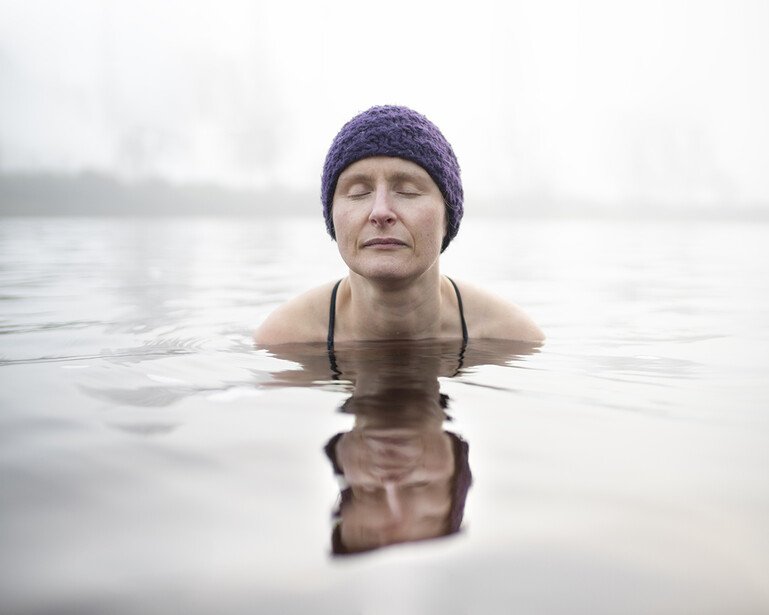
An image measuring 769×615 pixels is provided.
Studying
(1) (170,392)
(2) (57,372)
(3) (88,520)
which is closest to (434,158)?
(1) (170,392)

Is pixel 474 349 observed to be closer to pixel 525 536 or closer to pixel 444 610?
pixel 525 536

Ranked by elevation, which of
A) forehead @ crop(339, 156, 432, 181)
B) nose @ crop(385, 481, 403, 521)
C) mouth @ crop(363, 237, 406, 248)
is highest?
forehead @ crop(339, 156, 432, 181)

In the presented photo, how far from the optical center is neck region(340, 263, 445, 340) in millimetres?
3619

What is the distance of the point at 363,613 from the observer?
3.52ft

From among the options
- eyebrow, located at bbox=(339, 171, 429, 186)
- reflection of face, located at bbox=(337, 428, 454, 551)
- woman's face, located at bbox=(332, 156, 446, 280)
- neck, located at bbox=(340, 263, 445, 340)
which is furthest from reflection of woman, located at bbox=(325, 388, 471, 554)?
eyebrow, located at bbox=(339, 171, 429, 186)

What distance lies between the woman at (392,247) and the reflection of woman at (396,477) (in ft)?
4.06

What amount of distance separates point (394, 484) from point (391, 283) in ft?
6.42

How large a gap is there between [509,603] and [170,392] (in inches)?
71.5

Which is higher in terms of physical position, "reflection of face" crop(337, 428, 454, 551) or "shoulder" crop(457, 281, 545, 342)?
"shoulder" crop(457, 281, 545, 342)

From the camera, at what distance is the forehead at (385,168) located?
11.2 feet

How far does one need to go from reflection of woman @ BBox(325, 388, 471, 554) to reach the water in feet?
0.03

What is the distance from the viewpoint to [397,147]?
340 centimetres

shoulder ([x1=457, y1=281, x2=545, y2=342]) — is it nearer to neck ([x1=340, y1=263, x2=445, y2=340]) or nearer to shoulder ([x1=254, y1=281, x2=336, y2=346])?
neck ([x1=340, y1=263, x2=445, y2=340])

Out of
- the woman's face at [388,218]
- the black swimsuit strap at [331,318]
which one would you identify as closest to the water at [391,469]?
the black swimsuit strap at [331,318]
